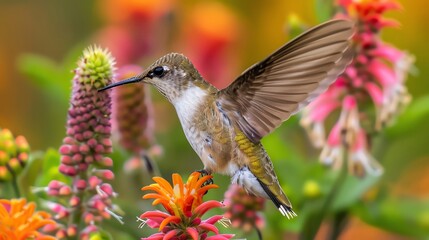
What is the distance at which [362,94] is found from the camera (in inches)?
134

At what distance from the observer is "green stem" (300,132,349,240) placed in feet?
10.4

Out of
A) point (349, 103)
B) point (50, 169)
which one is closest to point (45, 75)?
point (50, 169)

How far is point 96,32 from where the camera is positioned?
6.48 metres

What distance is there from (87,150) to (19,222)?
14.3 inches

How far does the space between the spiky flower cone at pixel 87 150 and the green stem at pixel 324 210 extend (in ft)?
2.61

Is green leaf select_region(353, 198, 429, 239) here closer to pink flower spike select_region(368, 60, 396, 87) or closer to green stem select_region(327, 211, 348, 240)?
green stem select_region(327, 211, 348, 240)

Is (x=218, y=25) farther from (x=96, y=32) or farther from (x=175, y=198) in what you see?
(x=175, y=198)

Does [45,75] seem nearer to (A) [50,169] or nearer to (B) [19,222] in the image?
(A) [50,169]

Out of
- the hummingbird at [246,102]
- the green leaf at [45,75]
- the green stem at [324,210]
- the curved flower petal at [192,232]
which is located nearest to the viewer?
the curved flower petal at [192,232]

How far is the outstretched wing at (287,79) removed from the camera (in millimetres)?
2516

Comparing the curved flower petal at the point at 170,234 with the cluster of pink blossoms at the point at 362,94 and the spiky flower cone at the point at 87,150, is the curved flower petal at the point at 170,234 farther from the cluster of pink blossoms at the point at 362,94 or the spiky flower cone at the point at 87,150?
the cluster of pink blossoms at the point at 362,94

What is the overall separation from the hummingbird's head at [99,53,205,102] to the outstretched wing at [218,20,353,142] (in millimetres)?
107

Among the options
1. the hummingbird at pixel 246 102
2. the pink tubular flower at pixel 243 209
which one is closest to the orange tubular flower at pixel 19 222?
the hummingbird at pixel 246 102

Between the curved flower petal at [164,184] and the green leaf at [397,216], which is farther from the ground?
the curved flower petal at [164,184]
